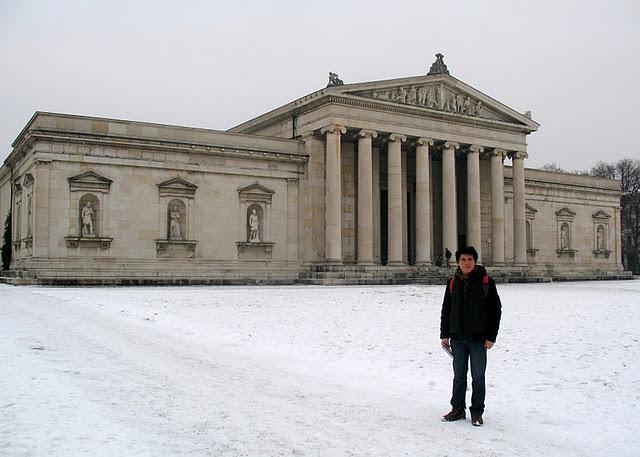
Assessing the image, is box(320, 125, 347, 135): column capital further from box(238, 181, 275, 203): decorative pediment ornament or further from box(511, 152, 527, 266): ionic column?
box(511, 152, 527, 266): ionic column

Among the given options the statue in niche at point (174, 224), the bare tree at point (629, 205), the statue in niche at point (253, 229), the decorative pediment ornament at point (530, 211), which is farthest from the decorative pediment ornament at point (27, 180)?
the bare tree at point (629, 205)

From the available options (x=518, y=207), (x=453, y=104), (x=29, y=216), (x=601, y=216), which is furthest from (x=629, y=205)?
(x=29, y=216)

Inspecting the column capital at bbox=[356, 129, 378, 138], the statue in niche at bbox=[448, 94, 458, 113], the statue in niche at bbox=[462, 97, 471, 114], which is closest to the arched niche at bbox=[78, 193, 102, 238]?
the column capital at bbox=[356, 129, 378, 138]

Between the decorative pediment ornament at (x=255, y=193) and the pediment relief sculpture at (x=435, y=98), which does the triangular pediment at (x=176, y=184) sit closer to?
the decorative pediment ornament at (x=255, y=193)

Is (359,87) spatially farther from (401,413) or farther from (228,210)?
(401,413)

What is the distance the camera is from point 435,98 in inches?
1994

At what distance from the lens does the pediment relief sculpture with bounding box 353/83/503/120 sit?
48.3 meters

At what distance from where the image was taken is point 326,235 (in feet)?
152

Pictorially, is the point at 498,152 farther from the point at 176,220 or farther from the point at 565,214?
the point at 176,220

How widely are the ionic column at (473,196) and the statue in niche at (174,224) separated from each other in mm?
21420

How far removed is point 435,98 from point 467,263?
42.2 m

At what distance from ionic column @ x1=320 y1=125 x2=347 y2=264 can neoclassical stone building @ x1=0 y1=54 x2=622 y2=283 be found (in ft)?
0.31

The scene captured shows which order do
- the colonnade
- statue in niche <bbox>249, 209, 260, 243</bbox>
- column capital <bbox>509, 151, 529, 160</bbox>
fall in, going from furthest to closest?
1. column capital <bbox>509, 151, 529, 160</bbox>
2. the colonnade
3. statue in niche <bbox>249, 209, 260, 243</bbox>

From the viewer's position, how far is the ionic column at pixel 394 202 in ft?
156
